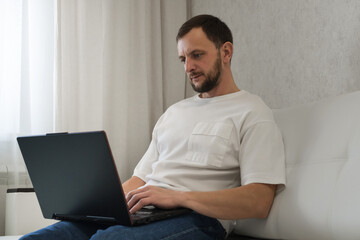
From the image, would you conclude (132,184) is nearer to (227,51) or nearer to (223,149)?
(223,149)

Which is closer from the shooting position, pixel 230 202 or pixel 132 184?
pixel 230 202

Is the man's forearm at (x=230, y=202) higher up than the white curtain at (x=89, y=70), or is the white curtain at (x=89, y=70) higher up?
the white curtain at (x=89, y=70)

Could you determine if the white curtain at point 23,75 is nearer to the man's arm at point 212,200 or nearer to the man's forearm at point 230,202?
the man's arm at point 212,200

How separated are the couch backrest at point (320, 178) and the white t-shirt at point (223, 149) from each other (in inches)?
2.3

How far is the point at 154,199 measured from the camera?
1.27 meters

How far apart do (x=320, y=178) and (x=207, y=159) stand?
0.36 meters

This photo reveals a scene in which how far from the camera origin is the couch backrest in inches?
45.8

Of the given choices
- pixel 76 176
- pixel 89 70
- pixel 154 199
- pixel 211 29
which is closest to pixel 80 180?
pixel 76 176

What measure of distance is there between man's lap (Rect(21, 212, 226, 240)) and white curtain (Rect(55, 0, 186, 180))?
1.00 m

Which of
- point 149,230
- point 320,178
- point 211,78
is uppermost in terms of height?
point 211,78

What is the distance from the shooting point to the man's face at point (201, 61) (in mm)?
1625

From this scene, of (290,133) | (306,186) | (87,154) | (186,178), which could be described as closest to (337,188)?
(306,186)

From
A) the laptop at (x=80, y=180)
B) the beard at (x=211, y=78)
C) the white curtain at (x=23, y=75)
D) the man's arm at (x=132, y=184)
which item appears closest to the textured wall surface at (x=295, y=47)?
the beard at (x=211, y=78)

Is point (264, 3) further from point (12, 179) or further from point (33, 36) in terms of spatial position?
point (12, 179)
